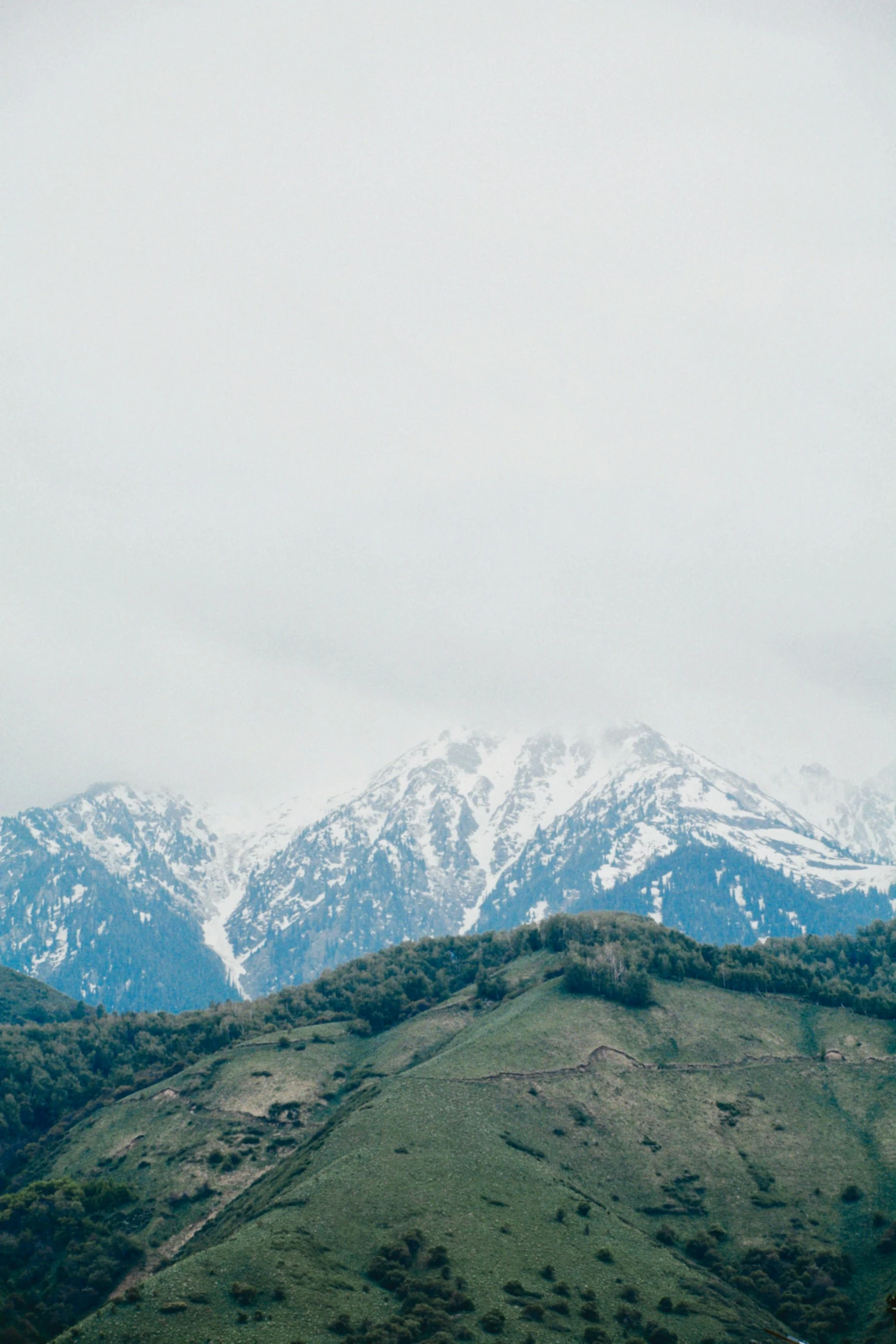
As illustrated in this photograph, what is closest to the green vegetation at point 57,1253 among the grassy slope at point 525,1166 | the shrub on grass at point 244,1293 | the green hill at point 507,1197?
the green hill at point 507,1197

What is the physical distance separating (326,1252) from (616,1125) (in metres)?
70.9

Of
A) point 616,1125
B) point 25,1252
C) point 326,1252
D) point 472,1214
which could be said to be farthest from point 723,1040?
point 25,1252

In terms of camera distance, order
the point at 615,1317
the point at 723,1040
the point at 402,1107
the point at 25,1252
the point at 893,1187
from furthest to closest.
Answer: the point at 723,1040 < the point at 402,1107 < the point at 25,1252 < the point at 893,1187 < the point at 615,1317

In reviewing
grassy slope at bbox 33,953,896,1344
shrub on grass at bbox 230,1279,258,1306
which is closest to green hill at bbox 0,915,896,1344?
shrub on grass at bbox 230,1279,258,1306

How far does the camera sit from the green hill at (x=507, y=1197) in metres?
95.9

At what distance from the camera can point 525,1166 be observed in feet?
447

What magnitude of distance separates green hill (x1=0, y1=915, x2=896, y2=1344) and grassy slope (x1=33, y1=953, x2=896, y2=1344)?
0.46 m

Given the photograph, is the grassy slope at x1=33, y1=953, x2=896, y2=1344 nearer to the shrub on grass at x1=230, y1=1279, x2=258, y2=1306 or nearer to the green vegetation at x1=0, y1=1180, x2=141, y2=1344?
the shrub on grass at x1=230, y1=1279, x2=258, y2=1306

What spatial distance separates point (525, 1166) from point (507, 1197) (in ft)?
42.7

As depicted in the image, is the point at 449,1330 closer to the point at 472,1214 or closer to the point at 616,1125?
the point at 472,1214

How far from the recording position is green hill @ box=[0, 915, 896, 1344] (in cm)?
9588

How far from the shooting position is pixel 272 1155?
17012cm

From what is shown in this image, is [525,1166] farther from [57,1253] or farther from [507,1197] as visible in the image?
[57,1253]

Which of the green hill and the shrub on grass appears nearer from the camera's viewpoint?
the shrub on grass
